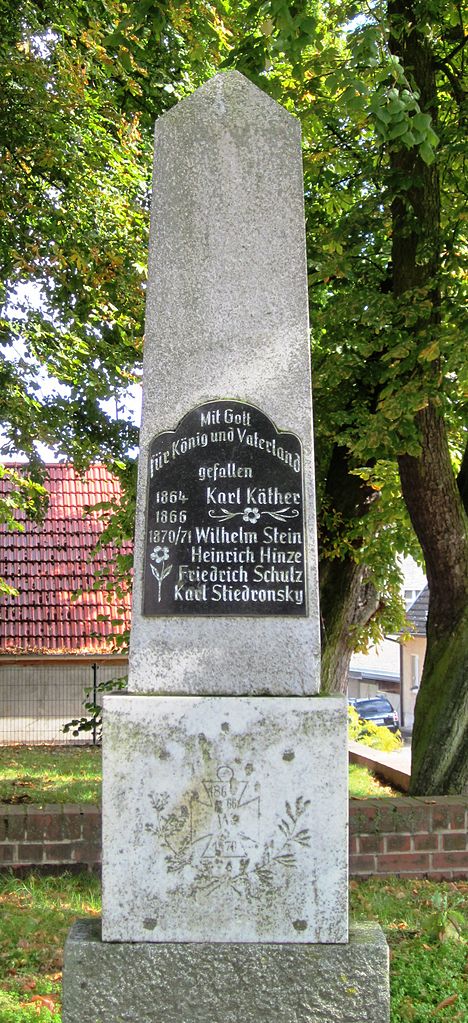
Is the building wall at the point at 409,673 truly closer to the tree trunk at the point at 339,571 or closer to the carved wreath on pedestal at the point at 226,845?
the tree trunk at the point at 339,571

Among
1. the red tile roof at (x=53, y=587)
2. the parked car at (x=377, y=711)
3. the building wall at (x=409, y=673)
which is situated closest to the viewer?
the red tile roof at (x=53, y=587)

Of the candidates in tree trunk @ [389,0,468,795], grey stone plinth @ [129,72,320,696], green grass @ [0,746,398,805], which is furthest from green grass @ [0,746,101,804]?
grey stone plinth @ [129,72,320,696]

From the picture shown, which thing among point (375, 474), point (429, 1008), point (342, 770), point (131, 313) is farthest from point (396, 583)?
point (342, 770)

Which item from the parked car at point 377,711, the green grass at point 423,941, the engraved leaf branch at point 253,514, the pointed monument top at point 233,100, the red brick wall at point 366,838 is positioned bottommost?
the parked car at point 377,711

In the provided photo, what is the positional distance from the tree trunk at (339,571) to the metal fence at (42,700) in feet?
24.3

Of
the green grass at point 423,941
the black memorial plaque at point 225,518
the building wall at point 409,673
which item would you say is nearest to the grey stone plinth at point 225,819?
the black memorial plaque at point 225,518

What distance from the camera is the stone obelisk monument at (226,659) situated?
11.8 feet

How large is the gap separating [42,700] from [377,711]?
15.0 meters

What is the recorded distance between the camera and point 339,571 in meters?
12.1

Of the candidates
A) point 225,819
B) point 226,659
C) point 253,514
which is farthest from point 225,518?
point 225,819

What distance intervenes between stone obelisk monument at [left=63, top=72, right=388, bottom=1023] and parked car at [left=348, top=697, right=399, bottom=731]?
27.2 meters

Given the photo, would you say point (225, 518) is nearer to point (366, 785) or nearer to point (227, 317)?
point (227, 317)

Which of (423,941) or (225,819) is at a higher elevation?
(225,819)

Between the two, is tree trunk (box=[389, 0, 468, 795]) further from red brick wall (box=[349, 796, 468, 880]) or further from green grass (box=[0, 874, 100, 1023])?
green grass (box=[0, 874, 100, 1023])
